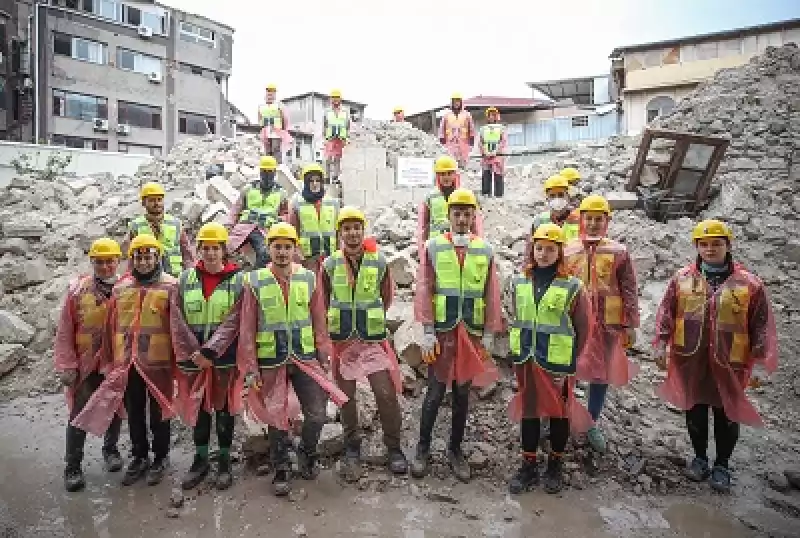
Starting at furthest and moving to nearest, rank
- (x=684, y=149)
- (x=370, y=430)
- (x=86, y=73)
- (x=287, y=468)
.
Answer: (x=86, y=73), (x=684, y=149), (x=370, y=430), (x=287, y=468)

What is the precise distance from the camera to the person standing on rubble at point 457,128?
9656 millimetres

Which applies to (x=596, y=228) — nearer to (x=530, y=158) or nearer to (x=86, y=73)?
(x=530, y=158)

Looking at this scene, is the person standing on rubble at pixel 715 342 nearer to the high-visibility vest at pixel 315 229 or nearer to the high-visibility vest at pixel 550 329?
the high-visibility vest at pixel 550 329

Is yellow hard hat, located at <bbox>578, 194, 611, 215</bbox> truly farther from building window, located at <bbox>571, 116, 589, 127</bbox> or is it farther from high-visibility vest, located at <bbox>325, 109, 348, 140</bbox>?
building window, located at <bbox>571, 116, 589, 127</bbox>

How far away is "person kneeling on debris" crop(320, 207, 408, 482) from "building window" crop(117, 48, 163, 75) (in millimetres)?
24318

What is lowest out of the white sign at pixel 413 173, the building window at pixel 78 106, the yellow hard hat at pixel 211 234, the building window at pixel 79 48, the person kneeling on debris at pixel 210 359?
the person kneeling on debris at pixel 210 359

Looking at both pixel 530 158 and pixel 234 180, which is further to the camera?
pixel 530 158

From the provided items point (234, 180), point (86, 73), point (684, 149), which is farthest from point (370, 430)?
point (86, 73)

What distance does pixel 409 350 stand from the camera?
475cm

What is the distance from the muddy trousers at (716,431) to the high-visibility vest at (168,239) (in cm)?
468

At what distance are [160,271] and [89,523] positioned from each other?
170 centimetres

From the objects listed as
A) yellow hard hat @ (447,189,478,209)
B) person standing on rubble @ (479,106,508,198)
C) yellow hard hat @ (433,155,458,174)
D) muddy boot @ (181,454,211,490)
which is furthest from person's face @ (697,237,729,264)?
person standing on rubble @ (479,106,508,198)

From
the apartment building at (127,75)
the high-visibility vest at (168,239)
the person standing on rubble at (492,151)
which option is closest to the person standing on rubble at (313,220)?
the high-visibility vest at (168,239)

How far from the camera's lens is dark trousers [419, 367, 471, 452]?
12.3 ft
